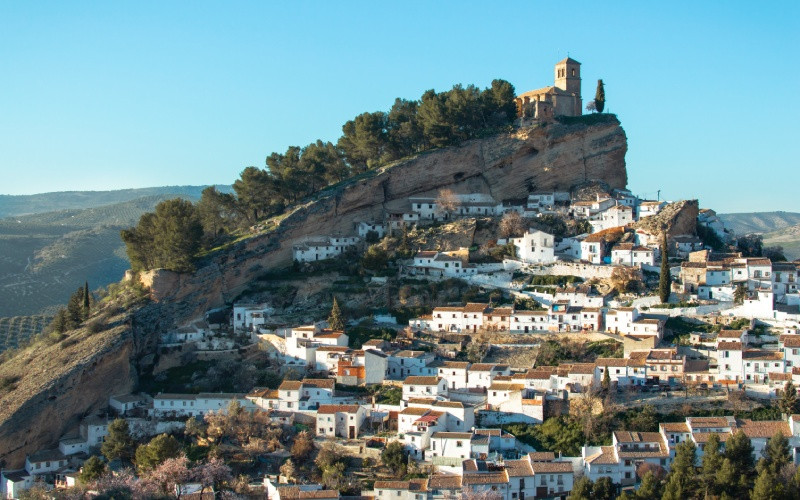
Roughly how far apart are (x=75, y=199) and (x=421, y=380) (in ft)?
400

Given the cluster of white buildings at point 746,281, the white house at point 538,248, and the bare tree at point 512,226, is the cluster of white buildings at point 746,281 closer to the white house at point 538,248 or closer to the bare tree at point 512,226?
the white house at point 538,248

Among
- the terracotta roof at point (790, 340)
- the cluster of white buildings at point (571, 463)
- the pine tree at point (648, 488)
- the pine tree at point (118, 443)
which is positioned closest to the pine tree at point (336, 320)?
the cluster of white buildings at point (571, 463)

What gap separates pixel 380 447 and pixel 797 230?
97.6m

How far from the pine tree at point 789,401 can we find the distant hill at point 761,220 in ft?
336

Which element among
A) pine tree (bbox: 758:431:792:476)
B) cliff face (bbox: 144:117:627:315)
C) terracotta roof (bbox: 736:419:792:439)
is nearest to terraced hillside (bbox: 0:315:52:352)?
cliff face (bbox: 144:117:627:315)

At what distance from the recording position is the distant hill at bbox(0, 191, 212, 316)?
66.8 metres

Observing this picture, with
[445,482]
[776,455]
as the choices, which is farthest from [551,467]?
[776,455]

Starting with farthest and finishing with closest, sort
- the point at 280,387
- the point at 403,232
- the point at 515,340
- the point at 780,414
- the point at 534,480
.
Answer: the point at 403,232
the point at 515,340
the point at 280,387
the point at 780,414
the point at 534,480

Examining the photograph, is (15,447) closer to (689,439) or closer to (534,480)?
(534,480)

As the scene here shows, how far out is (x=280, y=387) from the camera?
116 feet

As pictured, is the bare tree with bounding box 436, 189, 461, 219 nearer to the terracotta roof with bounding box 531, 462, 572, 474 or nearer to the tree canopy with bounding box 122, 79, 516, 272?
the tree canopy with bounding box 122, 79, 516, 272

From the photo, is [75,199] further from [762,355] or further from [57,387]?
[762,355]

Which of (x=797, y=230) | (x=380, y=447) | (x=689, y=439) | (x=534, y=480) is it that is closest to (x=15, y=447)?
(x=380, y=447)

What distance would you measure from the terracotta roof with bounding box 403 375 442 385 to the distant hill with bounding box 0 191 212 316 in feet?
115
